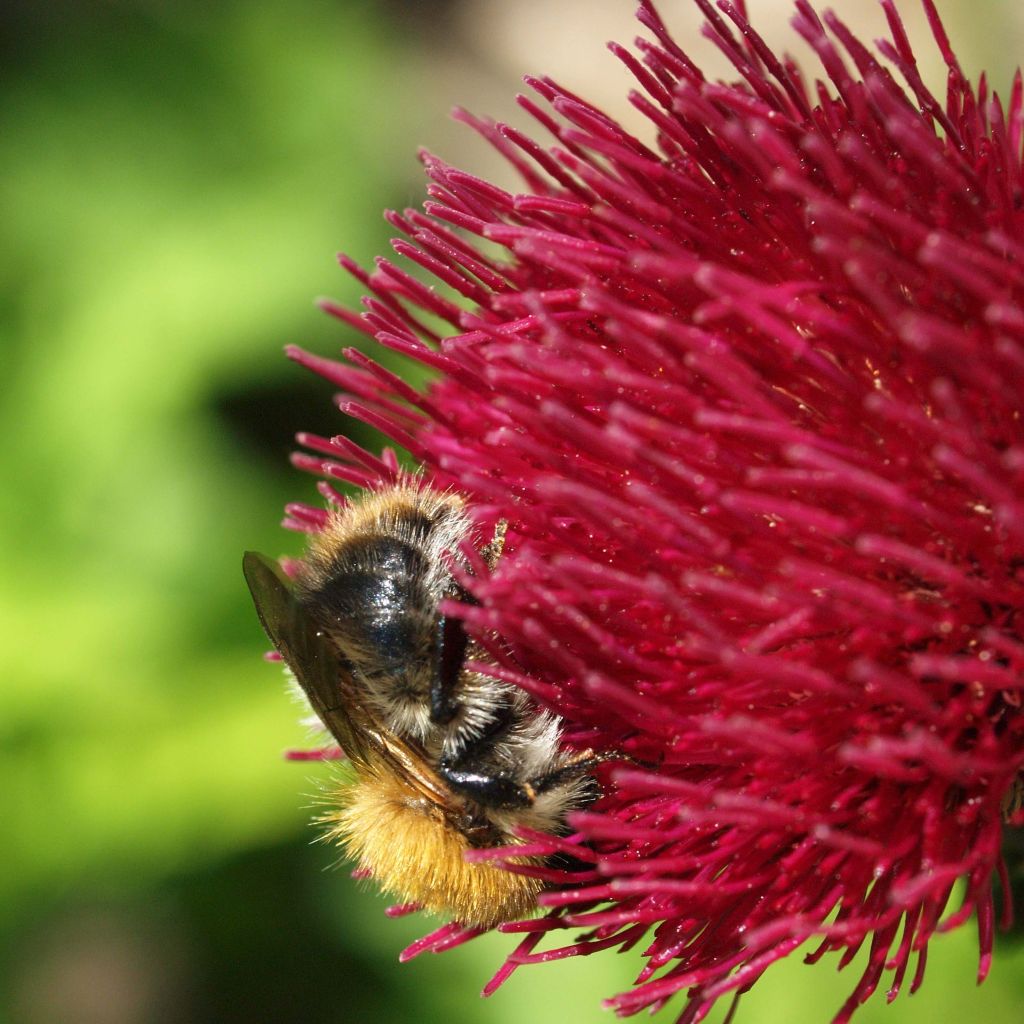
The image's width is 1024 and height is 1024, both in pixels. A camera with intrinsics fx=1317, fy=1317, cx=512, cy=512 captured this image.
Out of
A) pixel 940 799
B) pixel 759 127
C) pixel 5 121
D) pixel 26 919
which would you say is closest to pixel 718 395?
pixel 759 127

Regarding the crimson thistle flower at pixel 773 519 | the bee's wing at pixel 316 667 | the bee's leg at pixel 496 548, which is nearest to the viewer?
the crimson thistle flower at pixel 773 519

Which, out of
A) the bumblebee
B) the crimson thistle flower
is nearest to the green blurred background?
the crimson thistle flower

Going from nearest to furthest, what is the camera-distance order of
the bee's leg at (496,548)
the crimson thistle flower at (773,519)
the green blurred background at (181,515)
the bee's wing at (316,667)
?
the crimson thistle flower at (773,519)
the bee's wing at (316,667)
the bee's leg at (496,548)
the green blurred background at (181,515)

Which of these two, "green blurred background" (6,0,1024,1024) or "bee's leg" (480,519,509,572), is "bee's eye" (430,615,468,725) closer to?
"bee's leg" (480,519,509,572)

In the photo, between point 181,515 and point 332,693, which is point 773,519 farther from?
point 181,515

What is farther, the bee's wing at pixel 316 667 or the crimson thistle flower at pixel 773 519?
the bee's wing at pixel 316 667

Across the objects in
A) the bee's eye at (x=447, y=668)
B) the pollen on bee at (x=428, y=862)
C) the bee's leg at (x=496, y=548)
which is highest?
the bee's leg at (x=496, y=548)

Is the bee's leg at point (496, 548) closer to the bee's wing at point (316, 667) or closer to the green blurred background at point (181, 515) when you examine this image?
the bee's wing at point (316, 667)

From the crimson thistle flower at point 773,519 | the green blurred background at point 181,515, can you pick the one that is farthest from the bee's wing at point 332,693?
the green blurred background at point 181,515
